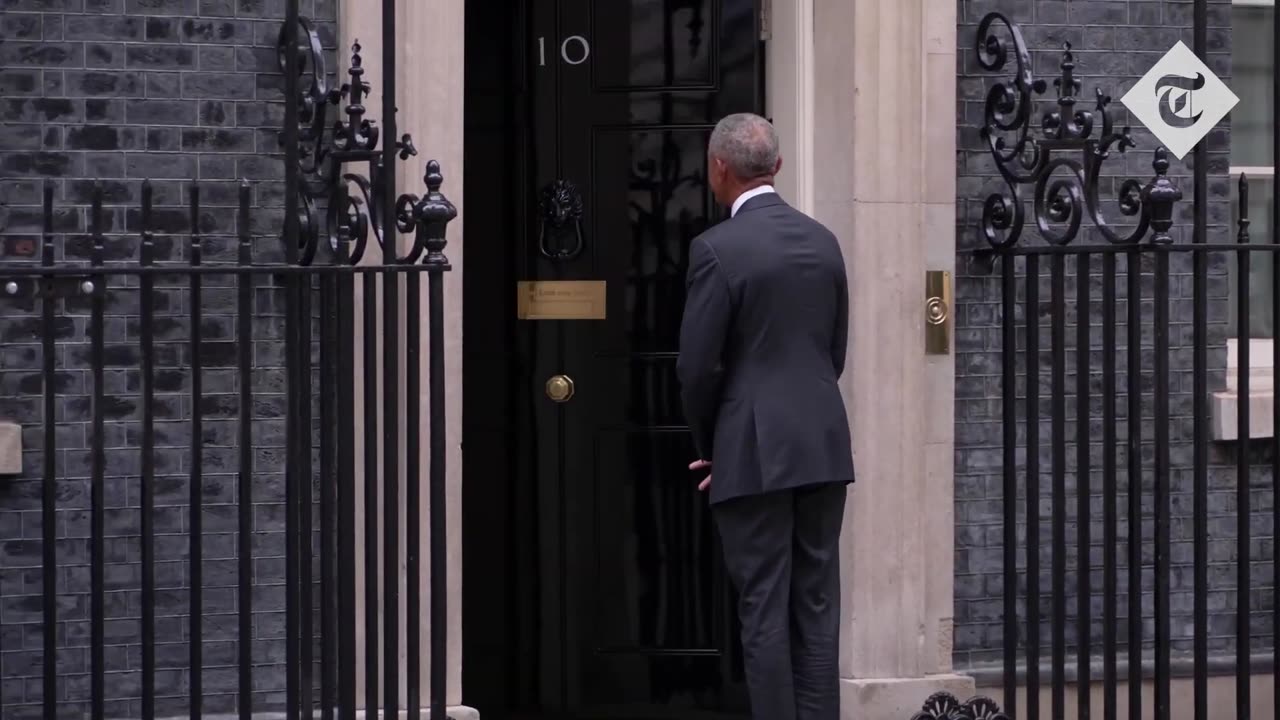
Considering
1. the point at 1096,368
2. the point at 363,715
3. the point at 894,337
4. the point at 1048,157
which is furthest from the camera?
the point at 1096,368

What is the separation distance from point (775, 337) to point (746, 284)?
0.57 feet

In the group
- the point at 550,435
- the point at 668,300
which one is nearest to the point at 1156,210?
the point at 668,300

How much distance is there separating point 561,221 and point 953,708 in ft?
7.51

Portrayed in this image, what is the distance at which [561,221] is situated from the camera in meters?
6.59

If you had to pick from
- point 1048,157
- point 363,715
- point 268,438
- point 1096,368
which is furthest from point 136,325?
point 1096,368

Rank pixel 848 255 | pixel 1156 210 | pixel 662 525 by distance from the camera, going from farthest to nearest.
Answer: pixel 662 525 < pixel 848 255 < pixel 1156 210

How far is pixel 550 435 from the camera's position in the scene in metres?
6.69

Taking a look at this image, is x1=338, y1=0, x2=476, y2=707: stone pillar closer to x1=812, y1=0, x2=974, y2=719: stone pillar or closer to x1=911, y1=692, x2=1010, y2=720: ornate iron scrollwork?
x1=812, y1=0, x2=974, y2=719: stone pillar

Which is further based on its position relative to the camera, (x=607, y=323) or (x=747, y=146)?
(x=607, y=323)

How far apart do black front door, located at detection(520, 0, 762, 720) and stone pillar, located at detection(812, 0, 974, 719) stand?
0.63 meters

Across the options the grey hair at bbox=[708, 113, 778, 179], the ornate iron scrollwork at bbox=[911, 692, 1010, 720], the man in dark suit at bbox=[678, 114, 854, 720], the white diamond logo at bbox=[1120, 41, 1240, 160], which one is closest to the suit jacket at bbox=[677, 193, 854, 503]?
the man in dark suit at bbox=[678, 114, 854, 720]

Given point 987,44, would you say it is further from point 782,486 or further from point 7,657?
point 7,657

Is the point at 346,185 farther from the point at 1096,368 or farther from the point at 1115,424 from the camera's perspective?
the point at 1096,368

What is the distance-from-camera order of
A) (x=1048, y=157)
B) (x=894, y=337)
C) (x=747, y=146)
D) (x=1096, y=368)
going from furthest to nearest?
(x=1096, y=368)
(x=894, y=337)
(x=1048, y=157)
(x=747, y=146)
